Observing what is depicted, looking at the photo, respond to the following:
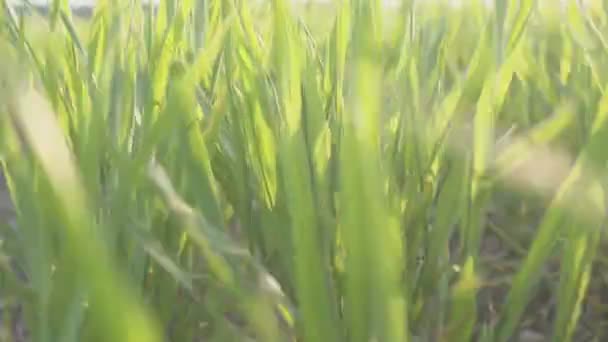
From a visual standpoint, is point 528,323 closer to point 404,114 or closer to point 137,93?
point 404,114

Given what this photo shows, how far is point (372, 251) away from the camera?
262mm

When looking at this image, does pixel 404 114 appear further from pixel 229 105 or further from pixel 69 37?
pixel 69 37

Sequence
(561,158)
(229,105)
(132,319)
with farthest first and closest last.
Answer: (561,158) < (229,105) < (132,319)

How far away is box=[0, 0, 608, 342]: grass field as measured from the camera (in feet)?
0.97

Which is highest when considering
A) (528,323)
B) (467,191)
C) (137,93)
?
(137,93)

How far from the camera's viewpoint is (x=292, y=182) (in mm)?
319

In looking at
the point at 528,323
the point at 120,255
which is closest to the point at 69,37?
the point at 120,255

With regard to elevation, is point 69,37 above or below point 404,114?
above

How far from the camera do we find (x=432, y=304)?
42cm

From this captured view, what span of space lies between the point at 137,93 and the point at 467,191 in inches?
8.7

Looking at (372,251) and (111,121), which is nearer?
(372,251)

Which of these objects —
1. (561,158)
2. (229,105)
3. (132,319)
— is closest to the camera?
(132,319)

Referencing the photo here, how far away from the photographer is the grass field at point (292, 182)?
0.30 m

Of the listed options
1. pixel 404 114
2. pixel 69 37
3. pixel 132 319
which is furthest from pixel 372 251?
pixel 69 37
